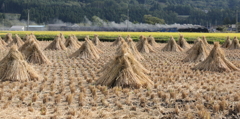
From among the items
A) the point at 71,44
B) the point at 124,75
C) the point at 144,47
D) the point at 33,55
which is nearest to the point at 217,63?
the point at 124,75

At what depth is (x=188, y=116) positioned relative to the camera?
7934 mm

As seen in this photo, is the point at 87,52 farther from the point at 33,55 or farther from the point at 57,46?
the point at 57,46

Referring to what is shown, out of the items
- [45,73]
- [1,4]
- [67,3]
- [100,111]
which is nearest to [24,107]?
[100,111]

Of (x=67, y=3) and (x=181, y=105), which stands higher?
(x=67, y=3)

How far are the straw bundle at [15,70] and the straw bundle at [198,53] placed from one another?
9896mm

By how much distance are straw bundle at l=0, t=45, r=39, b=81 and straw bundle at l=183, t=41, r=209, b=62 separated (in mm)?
9896

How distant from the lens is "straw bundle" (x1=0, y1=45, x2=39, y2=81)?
1261 centimetres

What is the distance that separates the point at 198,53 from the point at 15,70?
11006mm

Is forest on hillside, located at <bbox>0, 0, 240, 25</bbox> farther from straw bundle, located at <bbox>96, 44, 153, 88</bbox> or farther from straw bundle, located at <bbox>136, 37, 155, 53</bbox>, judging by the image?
straw bundle, located at <bbox>96, 44, 153, 88</bbox>

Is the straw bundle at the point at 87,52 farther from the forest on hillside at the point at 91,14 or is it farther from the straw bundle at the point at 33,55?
the forest on hillside at the point at 91,14

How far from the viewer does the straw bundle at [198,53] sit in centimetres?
1955

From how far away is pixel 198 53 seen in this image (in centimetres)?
1994

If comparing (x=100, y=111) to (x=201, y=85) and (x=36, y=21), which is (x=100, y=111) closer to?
(x=201, y=85)

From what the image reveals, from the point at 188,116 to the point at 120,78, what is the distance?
154 inches
